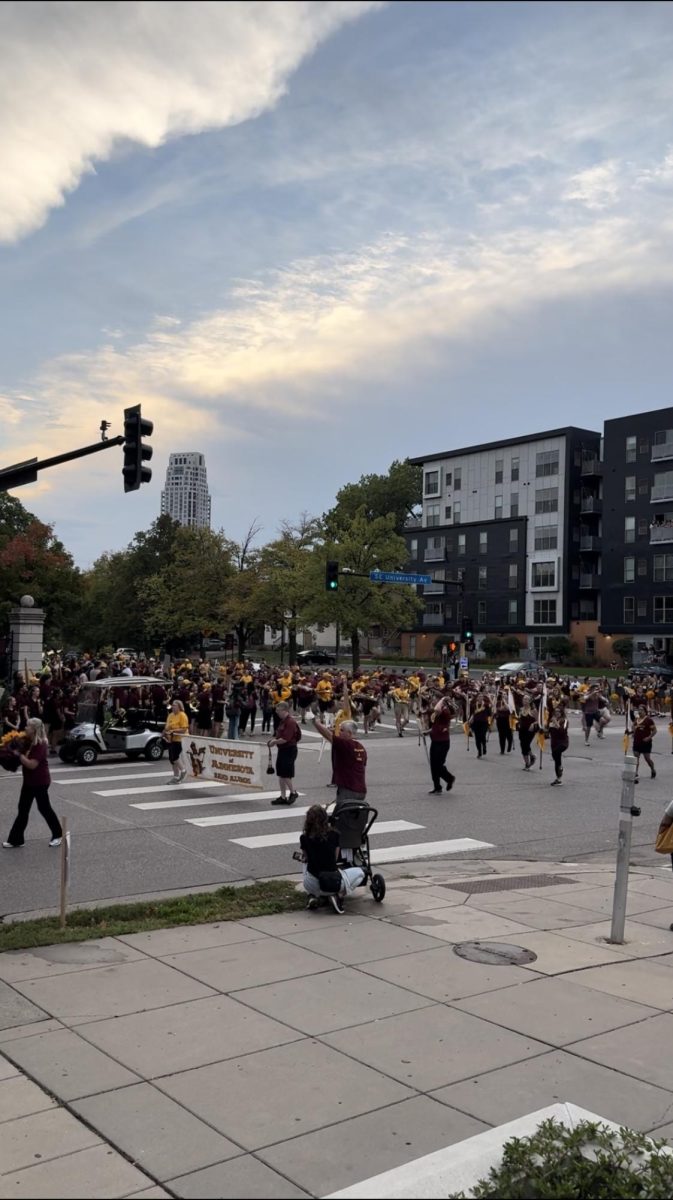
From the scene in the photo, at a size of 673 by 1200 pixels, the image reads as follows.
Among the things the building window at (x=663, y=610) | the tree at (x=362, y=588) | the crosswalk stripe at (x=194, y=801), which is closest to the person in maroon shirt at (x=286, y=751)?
the crosswalk stripe at (x=194, y=801)

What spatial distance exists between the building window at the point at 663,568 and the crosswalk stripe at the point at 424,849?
59376 millimetres

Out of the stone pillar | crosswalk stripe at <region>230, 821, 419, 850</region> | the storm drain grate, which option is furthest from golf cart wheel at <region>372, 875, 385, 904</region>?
the stone pillar

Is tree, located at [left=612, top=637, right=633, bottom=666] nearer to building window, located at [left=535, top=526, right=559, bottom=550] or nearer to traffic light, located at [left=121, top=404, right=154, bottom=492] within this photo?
building window, located at [left=535, top=526, right=559, bottom=550]

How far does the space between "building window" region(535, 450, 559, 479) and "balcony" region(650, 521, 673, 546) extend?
9.43 m

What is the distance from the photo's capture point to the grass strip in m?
8.47

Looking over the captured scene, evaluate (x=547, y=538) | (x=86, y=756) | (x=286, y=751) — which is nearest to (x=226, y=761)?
(x=286, y=751)

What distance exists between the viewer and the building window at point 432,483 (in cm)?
8600

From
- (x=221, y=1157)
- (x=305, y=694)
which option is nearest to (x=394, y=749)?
(x=305, y=694)

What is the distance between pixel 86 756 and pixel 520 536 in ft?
201

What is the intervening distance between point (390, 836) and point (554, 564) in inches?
2545

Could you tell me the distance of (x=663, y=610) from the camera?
6975 cm

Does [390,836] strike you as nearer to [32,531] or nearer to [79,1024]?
[79,1024]

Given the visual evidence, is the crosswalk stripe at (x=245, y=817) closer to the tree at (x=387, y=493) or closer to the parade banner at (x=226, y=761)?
the parade banner at (x=226, y=761)

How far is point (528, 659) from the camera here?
75.7m
